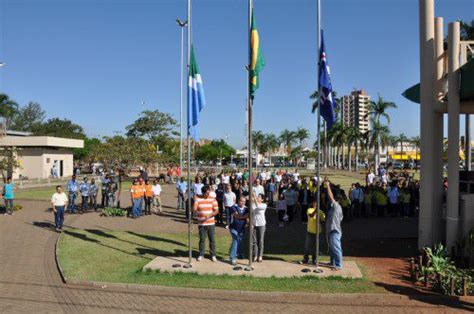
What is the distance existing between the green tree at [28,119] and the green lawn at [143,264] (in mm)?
92647

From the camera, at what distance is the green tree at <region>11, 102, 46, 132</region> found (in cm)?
9856

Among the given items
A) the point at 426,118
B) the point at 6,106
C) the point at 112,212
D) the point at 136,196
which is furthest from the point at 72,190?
the point at 6,106

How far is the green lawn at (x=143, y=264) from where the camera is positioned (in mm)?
8992

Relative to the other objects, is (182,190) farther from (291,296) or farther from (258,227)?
(291,296)

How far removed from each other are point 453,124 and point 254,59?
5086mm

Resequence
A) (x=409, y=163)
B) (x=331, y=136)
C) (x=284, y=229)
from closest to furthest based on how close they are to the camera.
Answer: (x=284, y=229) → (x=331, y=136) → (x=409, y=163)

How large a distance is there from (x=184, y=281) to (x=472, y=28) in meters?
28.7

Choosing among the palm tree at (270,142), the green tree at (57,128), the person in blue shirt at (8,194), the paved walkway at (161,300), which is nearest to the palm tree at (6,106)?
the green tree at (57,128)

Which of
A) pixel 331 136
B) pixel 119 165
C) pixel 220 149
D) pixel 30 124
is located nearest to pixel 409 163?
pixel 331 136

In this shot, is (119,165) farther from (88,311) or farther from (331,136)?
(331,136)

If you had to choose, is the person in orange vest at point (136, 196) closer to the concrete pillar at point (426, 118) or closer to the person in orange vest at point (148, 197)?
the person in orange vest at point (148, 197)

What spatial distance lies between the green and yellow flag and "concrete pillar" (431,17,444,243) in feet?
15.7

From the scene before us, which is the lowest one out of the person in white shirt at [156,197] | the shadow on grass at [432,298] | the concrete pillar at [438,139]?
the shadow on grass at [432,298]

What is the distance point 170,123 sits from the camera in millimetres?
50312
